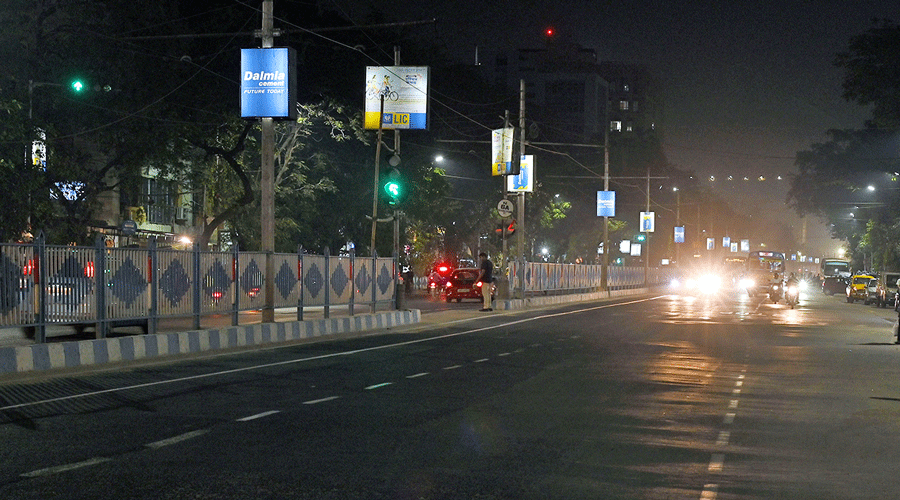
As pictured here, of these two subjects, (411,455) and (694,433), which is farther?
(694,433)

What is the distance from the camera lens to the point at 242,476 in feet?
27.2

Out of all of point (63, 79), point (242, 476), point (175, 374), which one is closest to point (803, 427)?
point (242, 476)

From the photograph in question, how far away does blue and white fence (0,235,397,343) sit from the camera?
1771 cm

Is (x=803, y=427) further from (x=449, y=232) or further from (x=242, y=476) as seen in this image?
(x=449, y=232)

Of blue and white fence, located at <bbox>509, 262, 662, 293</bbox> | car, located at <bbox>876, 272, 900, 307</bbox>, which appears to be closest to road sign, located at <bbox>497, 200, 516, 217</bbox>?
blue and white fence, located at <bbox>509, 262, 662, 293</bbox>

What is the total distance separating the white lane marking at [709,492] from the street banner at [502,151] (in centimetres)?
3419

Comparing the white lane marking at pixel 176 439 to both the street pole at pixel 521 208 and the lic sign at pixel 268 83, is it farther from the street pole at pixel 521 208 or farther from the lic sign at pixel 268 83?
the street pole at pixel 521 208

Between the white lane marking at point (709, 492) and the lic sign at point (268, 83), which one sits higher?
the lic sign at point (268, 83)

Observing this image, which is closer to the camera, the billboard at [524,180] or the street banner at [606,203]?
the billboard at [524,180]

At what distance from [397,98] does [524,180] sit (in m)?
11.0

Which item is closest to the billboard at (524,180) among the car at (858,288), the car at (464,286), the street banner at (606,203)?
the car at (464,286)

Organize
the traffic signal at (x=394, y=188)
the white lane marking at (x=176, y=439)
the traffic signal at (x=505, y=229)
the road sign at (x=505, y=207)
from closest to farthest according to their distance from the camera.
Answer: the white lane marking at (x=176, y=439)
the traffic signal at (x=394, y=188)
the road sign at (x=505, y=207)
the traffic signal at (x=505, y=229)

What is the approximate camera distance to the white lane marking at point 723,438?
1032cm

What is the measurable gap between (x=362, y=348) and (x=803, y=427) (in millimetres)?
12190
